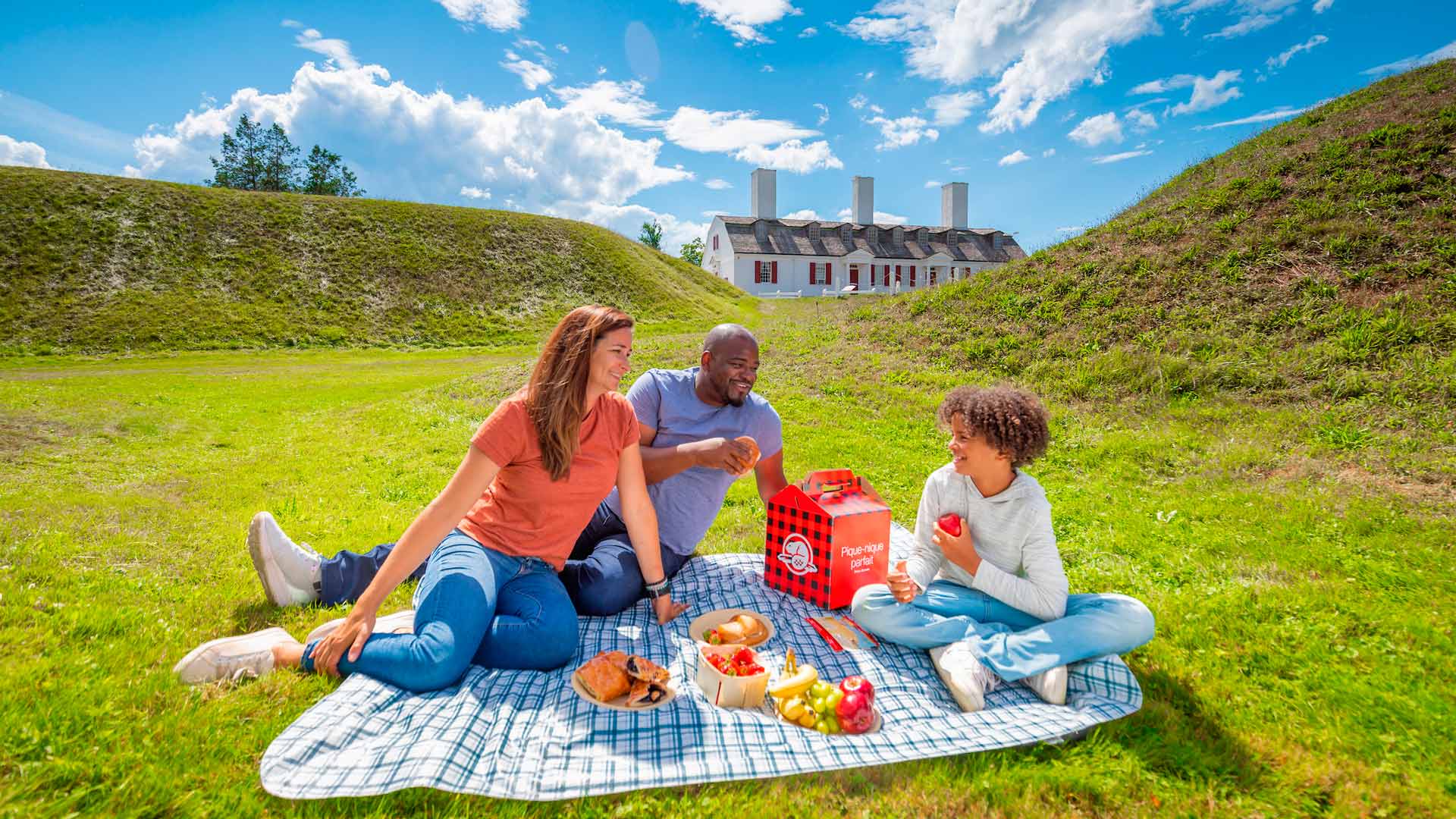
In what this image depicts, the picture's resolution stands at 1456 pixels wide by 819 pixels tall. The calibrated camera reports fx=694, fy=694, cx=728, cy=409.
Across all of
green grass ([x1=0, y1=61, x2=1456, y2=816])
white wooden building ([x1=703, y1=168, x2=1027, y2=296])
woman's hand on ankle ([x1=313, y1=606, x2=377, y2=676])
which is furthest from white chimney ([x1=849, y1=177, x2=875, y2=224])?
woman's hand on ankle ([x1=313, y1=606, x2=377, y2=676])

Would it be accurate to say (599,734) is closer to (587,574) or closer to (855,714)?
(855,714)

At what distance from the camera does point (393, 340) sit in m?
25.7

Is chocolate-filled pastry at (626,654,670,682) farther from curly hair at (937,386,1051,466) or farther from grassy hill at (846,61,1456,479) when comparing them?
grassy hill at (846,61,1456,479)

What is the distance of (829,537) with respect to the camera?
3.77 metres

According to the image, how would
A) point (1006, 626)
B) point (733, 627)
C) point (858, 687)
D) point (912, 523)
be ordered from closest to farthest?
point (858, 687), point (1006, 626), point (733, 627), point (912, 523)

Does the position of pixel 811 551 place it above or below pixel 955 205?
below

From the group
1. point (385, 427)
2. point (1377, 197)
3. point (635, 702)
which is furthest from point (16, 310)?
point (1377, 197)

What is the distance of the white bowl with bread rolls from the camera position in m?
3.37

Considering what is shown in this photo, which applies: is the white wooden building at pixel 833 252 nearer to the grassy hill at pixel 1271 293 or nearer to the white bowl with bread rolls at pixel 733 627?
the grassy hill at pixel 1271 293

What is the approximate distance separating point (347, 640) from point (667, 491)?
183 cm

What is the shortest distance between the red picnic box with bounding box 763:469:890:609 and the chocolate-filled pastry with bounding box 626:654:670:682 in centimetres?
124

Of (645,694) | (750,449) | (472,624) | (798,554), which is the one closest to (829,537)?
(798,554)

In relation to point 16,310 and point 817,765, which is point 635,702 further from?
point 16,310

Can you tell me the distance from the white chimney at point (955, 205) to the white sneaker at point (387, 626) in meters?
51.1
